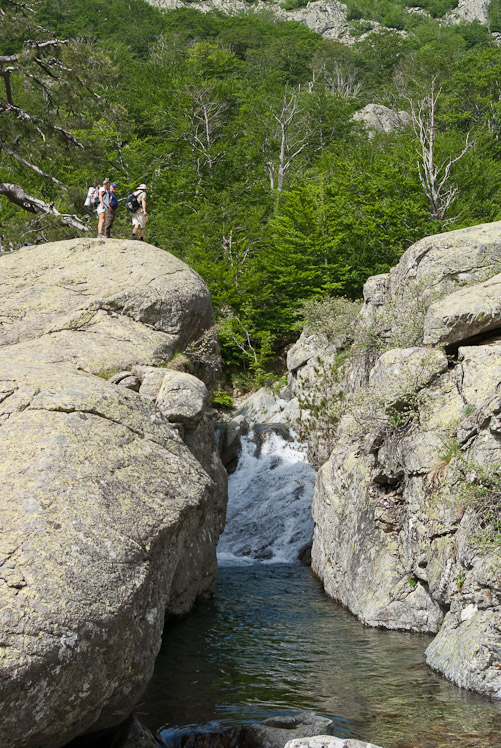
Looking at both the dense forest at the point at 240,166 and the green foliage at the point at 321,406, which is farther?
the green foliage at the point at 321,406

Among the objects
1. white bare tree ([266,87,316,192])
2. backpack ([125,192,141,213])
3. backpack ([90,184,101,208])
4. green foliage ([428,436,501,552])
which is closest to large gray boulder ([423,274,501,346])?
green foliage ([428,436,501,552])

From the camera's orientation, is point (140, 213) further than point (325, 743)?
Yes

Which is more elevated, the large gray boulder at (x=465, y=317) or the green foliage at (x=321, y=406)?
the large gray boulder at (x=465, y=317)

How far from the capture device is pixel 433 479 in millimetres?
12258

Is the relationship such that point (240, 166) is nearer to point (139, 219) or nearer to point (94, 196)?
point (139, 219)

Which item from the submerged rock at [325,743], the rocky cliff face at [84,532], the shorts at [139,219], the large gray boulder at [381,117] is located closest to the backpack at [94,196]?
the shorts at [139,219]

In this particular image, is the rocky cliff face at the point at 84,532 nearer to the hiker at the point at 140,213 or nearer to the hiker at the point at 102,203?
the hiker at the point at 102,203

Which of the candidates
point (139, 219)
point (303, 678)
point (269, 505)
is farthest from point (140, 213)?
point (303, 678)

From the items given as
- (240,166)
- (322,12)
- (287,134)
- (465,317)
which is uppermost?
(322,12)

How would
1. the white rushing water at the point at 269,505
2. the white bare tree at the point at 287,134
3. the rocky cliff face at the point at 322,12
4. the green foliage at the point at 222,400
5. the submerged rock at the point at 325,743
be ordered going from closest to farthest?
the submerged rock at the point at 325,743, the white rushing water at the point at 269,505, the green foliage at the point at 222,400, the white bare tree at the point at 287,134, the rocky cliff face at the point at 322,12

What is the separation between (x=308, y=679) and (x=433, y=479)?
4.27 m

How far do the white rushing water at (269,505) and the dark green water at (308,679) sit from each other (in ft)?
16.7

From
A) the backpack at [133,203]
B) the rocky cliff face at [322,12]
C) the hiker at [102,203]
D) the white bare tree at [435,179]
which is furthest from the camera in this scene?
the rocky cliff face at [322,12]

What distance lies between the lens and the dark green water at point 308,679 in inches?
328
